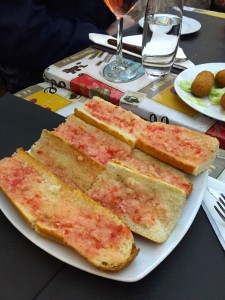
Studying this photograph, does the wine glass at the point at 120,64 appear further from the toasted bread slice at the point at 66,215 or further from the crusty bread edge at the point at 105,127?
the toasted bread slice at the point at 66,215

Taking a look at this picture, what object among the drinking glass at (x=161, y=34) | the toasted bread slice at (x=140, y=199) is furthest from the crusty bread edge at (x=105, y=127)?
the drinking glass at (x=161, y=34)

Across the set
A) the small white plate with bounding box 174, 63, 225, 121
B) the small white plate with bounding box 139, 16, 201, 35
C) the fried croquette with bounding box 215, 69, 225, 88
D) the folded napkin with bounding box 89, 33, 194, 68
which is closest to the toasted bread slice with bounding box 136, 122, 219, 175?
the small white plate with bounding box 174, 63, 225, 121

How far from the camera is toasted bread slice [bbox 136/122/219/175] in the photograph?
2.30 feet

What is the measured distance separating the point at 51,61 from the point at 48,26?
13 cm

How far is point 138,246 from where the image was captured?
0.57 m

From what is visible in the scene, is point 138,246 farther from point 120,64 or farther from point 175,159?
point 120,64

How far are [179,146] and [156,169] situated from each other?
76 millimetres

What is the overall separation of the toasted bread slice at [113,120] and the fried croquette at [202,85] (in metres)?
0.20

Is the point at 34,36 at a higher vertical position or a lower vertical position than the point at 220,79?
lower

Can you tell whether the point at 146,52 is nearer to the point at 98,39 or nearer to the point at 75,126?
the point at 98,39

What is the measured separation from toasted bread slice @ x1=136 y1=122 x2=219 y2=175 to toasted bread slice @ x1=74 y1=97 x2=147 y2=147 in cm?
2

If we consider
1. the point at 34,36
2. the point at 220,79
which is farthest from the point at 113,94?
the point at 34,36

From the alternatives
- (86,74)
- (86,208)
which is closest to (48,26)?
(86,74)

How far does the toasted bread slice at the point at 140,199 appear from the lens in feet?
1.90
